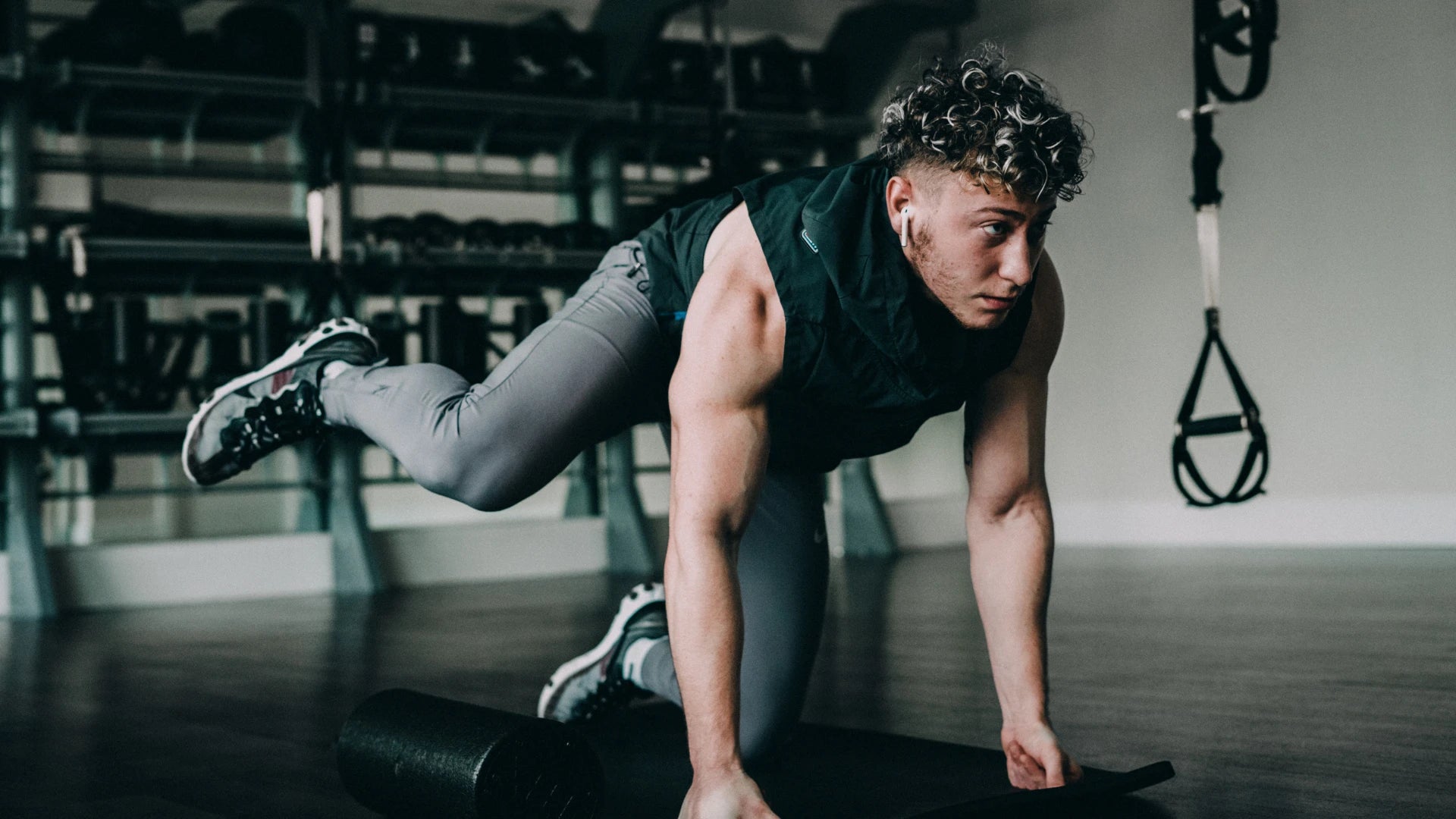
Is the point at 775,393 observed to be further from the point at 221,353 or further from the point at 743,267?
the point at 221,353

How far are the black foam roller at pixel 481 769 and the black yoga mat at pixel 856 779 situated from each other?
0.09m

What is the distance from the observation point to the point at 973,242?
4.43 ft

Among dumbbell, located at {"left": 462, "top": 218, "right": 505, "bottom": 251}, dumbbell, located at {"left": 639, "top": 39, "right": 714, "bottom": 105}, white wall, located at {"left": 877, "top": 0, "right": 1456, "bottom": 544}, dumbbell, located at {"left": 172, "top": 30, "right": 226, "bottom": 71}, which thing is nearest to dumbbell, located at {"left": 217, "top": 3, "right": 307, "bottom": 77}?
dumbbell, located at {"left": 172, "top": 30, "right": 226, "bottom": 71}

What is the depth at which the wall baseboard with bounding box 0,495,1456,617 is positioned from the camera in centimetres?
471

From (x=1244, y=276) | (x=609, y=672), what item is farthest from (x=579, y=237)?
(x=609, y=672)

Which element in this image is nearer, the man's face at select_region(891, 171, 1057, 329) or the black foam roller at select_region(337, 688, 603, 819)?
the man's face at select_region(891, 171, 1057, 329)

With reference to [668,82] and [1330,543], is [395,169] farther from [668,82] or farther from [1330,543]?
[1330,543]

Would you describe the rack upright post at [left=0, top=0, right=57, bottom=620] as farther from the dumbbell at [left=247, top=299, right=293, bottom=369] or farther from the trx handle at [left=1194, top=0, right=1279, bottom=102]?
the trx handle at [left=1194, top=0, right=1279, bottom=102]

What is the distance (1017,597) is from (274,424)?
42.4 inches

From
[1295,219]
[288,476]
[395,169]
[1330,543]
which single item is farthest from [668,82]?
[1330,543]

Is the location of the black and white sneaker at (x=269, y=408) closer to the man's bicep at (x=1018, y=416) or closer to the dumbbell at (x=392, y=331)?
the man's bicep at (x=1018, y=416)

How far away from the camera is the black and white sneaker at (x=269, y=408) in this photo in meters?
2.04

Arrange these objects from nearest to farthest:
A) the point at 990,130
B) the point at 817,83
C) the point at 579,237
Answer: the point at 990,130 → the point at 579,237 → the point at 817,83

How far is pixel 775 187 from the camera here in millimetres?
1596
